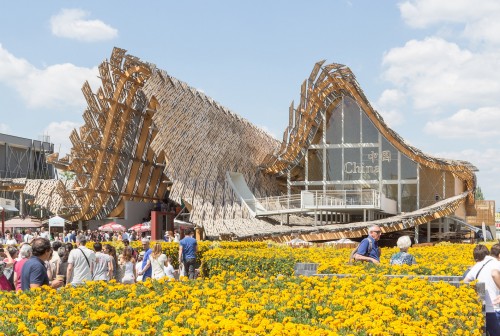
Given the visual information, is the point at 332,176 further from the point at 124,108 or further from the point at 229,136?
the point at 124,108

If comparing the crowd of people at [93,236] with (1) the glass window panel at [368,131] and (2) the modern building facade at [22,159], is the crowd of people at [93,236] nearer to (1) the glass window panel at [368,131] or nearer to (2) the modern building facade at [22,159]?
(1) the glass window panel at [368,131]

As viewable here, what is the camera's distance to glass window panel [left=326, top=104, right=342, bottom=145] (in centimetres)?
3566

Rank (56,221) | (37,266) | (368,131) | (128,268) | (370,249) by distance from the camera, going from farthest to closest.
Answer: (368,131), (56,221), (128,268), (370,249), (37,266)

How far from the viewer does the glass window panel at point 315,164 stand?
36.5 m

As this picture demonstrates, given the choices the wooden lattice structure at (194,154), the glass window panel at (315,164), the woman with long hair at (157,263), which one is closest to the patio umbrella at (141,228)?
the wooden lattice structure at (194,154)

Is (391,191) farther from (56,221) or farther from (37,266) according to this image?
(37,266)

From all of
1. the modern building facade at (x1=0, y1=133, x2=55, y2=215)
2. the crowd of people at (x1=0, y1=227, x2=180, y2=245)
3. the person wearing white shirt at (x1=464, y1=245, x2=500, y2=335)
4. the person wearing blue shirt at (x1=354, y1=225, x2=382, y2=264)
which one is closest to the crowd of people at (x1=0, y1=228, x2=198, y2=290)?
the person wearing blue shirt at (x1=354, y1=225, x2=382, y2=264)

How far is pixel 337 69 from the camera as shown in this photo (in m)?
33.1

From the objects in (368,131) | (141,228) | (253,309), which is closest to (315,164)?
(368,131)

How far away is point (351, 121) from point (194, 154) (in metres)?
8.25

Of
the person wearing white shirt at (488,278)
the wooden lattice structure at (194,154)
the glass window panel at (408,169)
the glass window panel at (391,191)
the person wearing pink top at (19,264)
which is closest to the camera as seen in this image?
the person wearing white shirt at (488,278)

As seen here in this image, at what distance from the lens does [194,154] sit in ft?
106

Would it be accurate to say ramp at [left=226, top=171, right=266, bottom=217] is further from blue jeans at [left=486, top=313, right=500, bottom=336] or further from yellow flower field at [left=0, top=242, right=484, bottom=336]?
blue jeans at [left=486, top=313, right=500, bottom=336]

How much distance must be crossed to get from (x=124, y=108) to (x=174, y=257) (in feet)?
49.3
